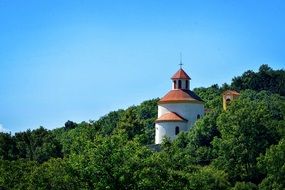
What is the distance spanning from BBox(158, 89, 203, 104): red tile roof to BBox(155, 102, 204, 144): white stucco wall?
1.42 ft

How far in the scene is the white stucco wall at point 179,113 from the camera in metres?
78.1

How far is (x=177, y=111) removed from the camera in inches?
3135

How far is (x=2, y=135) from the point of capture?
85.9 m

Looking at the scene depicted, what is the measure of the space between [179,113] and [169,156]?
31.1m

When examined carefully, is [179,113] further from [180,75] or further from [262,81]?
[262,81]

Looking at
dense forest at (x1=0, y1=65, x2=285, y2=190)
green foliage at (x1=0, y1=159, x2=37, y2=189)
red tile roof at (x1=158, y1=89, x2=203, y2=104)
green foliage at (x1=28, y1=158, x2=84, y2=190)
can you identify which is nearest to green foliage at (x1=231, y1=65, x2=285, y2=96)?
dense forest at (x1=0, y1=65, x2=285, y2=190)

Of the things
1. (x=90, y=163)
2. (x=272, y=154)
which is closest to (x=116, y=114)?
(x=272, y=154)

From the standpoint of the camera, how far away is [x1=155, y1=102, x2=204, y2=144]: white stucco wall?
78.1 metres

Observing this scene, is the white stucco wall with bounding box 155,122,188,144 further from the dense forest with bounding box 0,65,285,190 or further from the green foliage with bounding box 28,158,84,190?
the green foliage with bounding box 28,158,84,190

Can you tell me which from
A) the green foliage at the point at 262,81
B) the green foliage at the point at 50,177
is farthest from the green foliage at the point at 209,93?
the green foliage at the point at 50,177

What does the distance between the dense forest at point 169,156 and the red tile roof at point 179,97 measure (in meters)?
6.18

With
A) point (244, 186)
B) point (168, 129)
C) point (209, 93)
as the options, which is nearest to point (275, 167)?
point (244, 186)

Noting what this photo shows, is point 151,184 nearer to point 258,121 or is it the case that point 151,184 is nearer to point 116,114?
point 258,121

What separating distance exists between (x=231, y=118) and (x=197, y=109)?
19.6 m
